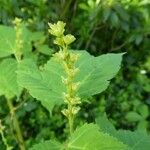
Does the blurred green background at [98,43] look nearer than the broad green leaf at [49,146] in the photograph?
No

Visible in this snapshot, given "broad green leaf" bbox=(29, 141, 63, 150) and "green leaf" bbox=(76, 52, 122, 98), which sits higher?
"green leaf" bbox=(76, 52, 122, 98)

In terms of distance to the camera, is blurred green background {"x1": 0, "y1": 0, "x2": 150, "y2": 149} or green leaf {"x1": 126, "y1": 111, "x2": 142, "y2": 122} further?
green leaf {"x1": 126, "y1": 111, "x2": 142, "y2": 122}

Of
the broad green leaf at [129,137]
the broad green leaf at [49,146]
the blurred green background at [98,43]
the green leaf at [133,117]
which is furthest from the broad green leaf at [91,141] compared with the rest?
the green leaf at [133,117]

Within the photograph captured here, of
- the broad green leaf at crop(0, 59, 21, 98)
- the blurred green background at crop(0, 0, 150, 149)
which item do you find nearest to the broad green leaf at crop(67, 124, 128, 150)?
the broad green leaf at crop(0, 59, 21, 98)

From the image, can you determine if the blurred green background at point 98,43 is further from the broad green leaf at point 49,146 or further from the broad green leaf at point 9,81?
the broad green leaf at point 49,146

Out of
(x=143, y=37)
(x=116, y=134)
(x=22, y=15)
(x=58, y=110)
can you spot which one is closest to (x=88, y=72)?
(x=116, y=134)

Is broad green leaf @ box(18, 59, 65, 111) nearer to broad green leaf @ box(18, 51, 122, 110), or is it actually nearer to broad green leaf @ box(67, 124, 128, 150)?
broad green leaf @ box(18, 51, 122, 110)

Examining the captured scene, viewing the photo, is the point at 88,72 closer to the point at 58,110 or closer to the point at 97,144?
the point at 97,144

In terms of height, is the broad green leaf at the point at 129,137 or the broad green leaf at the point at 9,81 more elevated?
the broad green leaf at the point at 9,81
